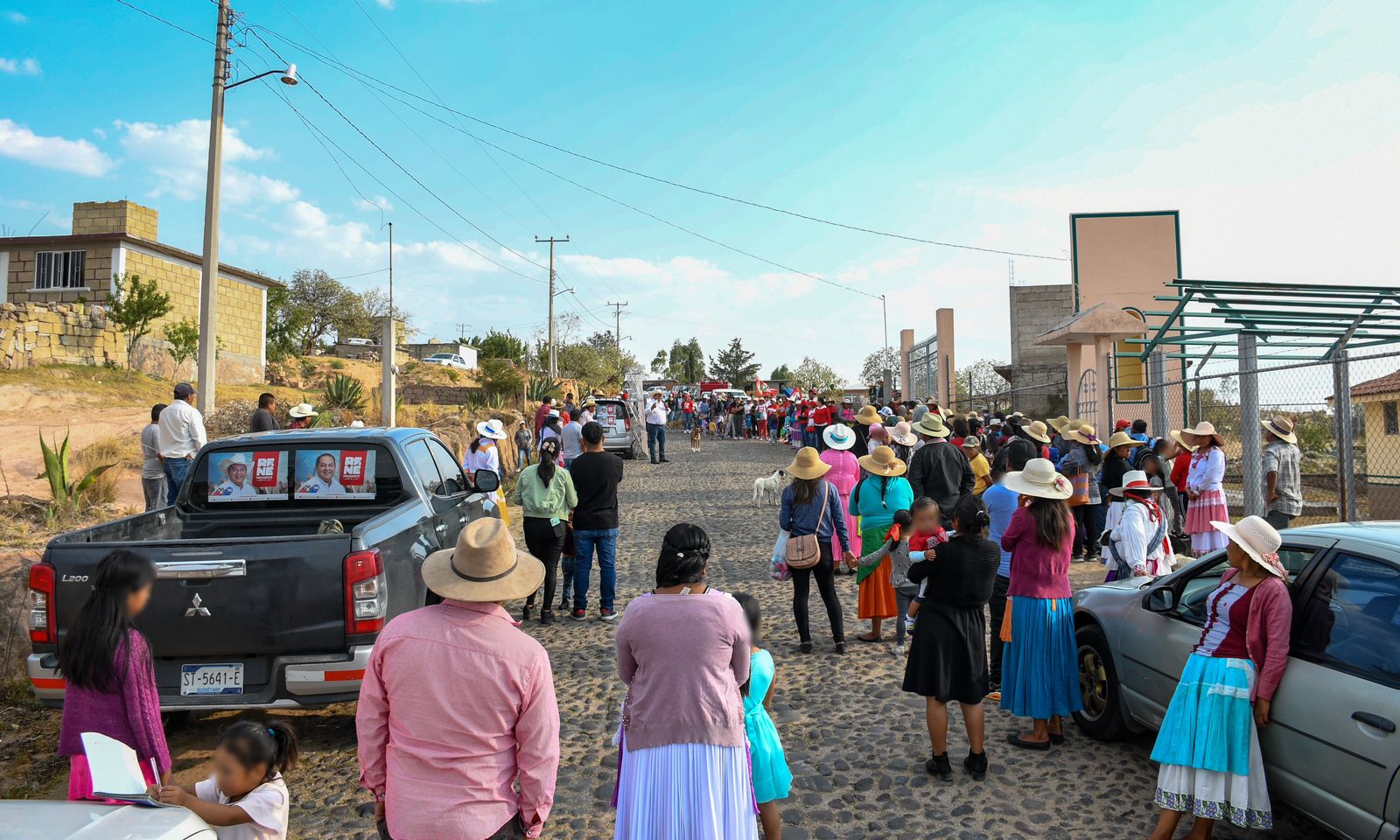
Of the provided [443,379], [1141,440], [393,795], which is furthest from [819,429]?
[443,379]

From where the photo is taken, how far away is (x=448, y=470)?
752 centimetres

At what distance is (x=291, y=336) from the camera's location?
5384 centimetres

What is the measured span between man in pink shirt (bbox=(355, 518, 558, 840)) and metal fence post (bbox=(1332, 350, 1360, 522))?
8.48m

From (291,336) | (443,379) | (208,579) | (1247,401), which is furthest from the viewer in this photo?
(291,336)

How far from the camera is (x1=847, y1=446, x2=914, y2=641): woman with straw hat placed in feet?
24.4

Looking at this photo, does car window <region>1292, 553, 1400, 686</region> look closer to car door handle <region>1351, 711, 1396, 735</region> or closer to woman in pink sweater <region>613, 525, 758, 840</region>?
car door handle <region>1351, 711, 1396, 735</region>

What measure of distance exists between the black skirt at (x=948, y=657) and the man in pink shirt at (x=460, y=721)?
2.55 meters

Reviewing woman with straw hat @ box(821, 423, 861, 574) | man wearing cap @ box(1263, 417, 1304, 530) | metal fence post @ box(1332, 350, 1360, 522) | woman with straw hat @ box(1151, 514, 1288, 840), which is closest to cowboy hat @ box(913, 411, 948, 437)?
woman with straw hat @ box(821, 423, 861, 574)

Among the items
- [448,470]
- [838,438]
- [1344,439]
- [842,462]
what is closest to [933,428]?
[838,438]

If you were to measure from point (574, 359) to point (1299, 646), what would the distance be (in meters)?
53.9

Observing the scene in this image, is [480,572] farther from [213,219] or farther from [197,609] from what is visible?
[213,219]

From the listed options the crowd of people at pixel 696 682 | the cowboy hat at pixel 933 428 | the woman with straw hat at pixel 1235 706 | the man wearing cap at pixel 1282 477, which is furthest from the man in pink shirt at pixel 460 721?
the man wearing cap at pixel 1282 477

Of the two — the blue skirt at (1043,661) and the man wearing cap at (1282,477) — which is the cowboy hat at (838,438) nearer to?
the man wearing cap at (1282,477)

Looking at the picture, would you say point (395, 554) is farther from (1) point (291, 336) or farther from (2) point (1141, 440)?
(1) point (291, 336)
